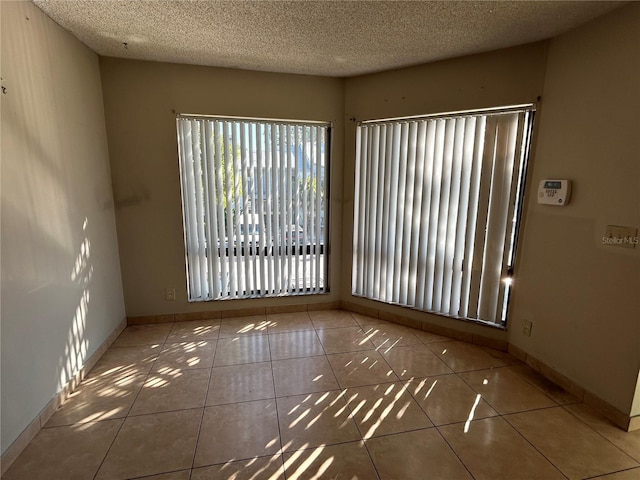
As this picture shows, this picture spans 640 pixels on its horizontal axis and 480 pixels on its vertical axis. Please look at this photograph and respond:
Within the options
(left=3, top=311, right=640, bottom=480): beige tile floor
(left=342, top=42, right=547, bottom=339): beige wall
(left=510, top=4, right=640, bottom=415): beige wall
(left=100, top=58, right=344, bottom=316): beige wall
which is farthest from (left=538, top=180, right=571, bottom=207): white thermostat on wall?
(left=100, top=58, right=344, bottom=316): beige wall

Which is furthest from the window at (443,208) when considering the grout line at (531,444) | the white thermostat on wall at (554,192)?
the grout line at (531,444)

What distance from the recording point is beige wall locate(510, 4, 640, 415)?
67.8 inches

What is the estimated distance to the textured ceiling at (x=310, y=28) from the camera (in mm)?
1755

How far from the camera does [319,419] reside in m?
1.83

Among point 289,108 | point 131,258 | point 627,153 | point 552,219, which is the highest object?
point 289,108

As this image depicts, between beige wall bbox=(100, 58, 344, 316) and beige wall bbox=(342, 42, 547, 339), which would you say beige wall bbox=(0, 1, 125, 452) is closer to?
beige wall bbox=(100, 58, 344, 316)

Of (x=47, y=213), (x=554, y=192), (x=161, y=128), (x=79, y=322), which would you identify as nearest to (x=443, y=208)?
(x=554, y=192)

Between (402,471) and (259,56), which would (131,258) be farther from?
(402,471)

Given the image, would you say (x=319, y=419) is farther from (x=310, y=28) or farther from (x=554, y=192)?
(x=310, y=28)

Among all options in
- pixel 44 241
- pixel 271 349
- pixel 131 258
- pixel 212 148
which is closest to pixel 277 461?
pixel 271 349

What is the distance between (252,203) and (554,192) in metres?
2.40

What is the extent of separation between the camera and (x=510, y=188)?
2389mm

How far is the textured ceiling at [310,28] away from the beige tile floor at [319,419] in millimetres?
2360

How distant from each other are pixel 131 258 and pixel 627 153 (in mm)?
3718
